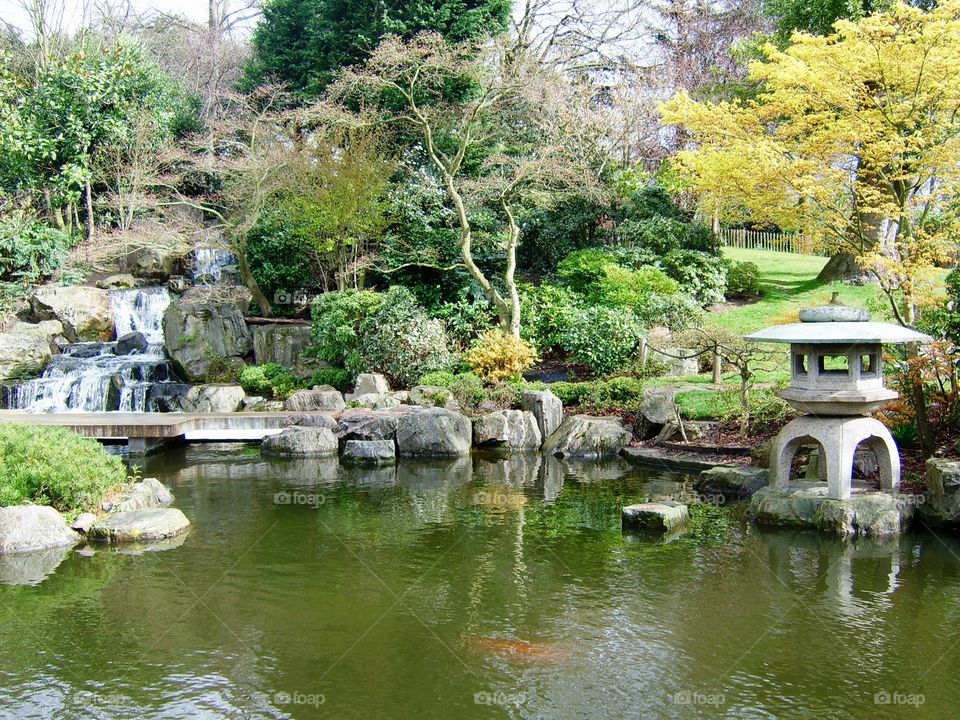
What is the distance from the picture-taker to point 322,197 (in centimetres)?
1958

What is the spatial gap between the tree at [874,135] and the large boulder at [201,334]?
11.3 meters

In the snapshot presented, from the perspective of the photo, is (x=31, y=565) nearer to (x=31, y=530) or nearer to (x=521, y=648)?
(x=31, y=530)

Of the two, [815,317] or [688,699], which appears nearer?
[688,699]

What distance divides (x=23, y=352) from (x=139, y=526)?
11.8 m

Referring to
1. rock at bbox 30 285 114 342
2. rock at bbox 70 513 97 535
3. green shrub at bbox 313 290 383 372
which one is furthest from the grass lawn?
rock at bbox 30 285 114 342

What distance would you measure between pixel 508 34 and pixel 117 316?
13397 millimetres

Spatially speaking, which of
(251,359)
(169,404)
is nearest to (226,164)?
(251,359)

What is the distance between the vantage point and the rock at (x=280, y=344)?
64.2 feet

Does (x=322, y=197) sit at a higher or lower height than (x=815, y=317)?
higher

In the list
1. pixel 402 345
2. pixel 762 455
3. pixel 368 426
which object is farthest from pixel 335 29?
pixel 762 455

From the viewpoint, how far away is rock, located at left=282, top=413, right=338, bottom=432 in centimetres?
1544

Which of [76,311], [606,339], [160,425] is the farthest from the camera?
[76,311]

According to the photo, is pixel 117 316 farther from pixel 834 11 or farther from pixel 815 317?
pixel 834 11

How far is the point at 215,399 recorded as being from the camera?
57.6 feet
